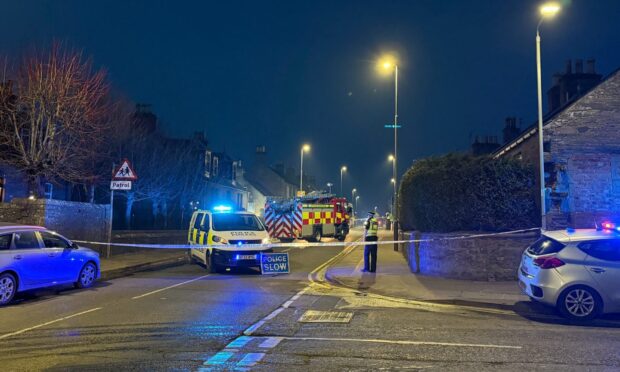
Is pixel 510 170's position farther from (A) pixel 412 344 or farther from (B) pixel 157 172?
(B) pixel 157 172

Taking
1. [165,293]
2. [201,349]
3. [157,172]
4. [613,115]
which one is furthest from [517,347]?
[157,172]

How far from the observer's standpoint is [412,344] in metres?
6.70

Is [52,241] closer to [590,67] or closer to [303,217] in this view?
[303,217]

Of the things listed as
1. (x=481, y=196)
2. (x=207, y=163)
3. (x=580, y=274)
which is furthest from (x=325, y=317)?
(x=207, y=163)

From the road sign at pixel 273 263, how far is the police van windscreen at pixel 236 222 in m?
1.17

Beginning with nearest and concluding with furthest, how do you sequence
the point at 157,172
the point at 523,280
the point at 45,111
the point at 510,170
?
the point at 523,280 < the point at 510,170 < the point at 45,111 < the point at 157,172

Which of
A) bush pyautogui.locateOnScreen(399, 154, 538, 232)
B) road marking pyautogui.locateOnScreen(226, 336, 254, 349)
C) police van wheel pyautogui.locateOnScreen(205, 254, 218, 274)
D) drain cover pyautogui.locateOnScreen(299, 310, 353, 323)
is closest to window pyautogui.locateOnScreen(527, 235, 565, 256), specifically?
drain cover pyautogui.locateOnScreen(299, 310, 353, 323)

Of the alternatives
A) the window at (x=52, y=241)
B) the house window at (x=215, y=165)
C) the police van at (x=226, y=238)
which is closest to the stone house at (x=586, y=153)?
the police van at (x=226, y=238)

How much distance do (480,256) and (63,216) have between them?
13.3 metres

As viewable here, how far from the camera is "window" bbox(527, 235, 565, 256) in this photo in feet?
29.2

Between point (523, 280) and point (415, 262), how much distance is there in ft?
17.6

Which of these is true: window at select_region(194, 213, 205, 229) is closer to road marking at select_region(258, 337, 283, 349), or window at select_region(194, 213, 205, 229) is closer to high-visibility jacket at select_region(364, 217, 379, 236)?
high-visibility jacket at select_region(364, 217, 379, 236)

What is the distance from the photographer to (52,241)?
36.7ft

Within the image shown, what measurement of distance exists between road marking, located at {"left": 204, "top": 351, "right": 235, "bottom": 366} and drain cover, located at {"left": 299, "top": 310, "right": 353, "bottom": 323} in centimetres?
226
